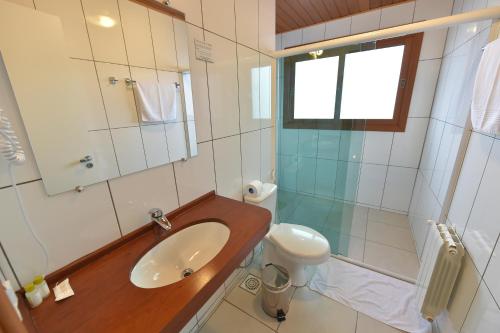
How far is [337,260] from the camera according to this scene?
190cm

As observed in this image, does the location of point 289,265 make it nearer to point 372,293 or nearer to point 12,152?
point 372,293

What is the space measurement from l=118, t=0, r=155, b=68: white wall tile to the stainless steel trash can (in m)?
1.45

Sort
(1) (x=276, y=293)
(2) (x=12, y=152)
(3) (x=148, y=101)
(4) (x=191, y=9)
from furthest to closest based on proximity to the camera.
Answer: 1. (1) (x=276, y=293)
2. (4) (x=191, y=9)
3. (3) (x=148, y=101)
4. (2) (x=12, y=152)

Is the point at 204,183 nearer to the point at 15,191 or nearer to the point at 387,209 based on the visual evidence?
the point at 15,191

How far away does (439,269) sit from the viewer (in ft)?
3.63

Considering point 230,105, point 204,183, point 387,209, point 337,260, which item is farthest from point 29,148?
point 387,209

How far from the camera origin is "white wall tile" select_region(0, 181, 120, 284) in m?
0.59

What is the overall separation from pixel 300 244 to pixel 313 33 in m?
2.42

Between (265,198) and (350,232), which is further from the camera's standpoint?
(350,232)

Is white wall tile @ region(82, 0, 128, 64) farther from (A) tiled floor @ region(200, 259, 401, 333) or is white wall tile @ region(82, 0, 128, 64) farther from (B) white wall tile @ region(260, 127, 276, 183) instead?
(A) tiled floor @ region(200, 259, 401, 333)

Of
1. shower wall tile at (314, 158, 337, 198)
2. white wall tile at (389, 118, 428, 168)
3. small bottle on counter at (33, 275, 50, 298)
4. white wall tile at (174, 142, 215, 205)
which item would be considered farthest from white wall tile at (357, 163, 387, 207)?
small bottle on counter at (33, 275, 50, 298)

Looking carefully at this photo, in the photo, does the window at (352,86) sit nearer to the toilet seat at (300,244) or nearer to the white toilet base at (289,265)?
the toilet seat at (300,244)

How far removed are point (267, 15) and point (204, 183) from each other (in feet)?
4.39

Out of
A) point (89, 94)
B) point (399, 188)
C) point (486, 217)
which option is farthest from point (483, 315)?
point (399, 188)
